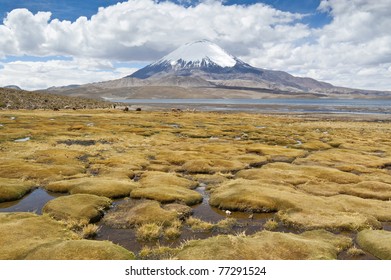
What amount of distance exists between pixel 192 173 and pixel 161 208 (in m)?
A: 14.7

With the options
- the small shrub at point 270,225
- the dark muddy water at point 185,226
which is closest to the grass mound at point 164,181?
the dark muddy water at point 185,226

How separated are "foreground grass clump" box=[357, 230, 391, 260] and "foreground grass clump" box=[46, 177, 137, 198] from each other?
1877cm

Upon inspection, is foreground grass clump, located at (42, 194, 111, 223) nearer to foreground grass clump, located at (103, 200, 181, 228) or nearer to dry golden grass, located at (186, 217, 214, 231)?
foreground grass clump, located at (103, 200, 181, 228)

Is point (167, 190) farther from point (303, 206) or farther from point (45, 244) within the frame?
point (45, 244)

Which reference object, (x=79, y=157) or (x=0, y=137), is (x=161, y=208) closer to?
(x=79, y=157)

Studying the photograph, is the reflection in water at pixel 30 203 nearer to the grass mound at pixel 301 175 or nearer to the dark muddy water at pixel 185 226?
the dark muddy water at pixel 185 226

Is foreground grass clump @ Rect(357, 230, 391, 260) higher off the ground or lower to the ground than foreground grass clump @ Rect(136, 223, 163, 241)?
higher

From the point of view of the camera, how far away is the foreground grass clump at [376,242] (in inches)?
717

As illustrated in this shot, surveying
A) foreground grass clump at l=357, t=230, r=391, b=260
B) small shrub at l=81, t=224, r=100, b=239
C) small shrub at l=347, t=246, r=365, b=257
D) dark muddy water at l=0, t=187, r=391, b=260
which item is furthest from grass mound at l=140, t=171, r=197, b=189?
small shrub at l=347, t=246, r=365, b=257

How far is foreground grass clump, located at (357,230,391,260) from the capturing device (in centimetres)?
1822

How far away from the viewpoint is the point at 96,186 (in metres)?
30.5

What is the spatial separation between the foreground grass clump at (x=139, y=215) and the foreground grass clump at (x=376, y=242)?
473 inches

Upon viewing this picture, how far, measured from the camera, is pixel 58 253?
15.8 meters

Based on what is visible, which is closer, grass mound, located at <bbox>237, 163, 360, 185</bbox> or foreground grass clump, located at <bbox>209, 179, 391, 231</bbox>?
foreground grass clump, located at <bbox>209, 179, 391, 231</bbox>
